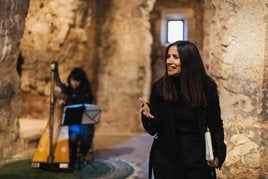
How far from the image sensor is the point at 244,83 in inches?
197

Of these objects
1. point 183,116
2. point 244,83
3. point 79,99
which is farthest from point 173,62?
point 79,99

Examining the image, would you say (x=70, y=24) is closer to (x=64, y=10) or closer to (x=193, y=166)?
(x=64, y=10)

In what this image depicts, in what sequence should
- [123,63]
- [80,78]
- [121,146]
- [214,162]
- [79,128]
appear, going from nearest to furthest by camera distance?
[214,162] → [79,128] → [80,78] → [121,146] → [123,63]

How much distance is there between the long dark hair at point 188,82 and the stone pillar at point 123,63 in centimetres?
635

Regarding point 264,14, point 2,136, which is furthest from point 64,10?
point 264,14

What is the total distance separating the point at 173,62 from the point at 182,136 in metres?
0.47

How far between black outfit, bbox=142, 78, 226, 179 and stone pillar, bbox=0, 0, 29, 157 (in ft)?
11.7

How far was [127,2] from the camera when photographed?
9.48 meters

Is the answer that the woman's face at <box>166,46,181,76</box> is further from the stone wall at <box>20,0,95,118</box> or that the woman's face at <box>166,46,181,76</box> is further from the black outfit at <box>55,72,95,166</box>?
the stone wall at <box>20,0,95,118</box>

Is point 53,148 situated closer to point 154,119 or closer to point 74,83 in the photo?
point 74,83

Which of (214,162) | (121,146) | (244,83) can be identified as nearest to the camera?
(214,162)

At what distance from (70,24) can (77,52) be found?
0.55m

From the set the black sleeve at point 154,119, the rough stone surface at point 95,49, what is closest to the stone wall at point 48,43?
the rough stone surface at point 95,49

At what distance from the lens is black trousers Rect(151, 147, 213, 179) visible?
124 inches
